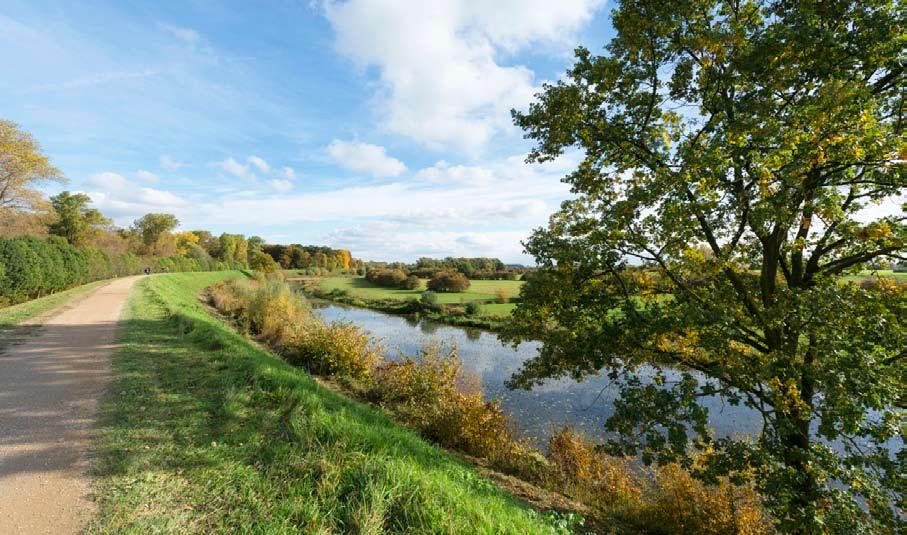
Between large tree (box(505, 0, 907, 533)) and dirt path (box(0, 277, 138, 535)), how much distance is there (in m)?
5.61

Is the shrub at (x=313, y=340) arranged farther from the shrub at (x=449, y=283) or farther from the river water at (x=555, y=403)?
the shrub at (x=449, y=283)

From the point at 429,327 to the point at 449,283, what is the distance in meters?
19.0

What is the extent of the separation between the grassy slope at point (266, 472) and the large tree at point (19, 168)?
29.0m

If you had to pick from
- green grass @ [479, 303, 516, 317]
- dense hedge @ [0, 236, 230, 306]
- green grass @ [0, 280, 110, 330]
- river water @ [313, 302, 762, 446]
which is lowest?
river water @ [313, 302, 762, 446]

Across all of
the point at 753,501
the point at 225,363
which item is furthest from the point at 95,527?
the point at 753,501

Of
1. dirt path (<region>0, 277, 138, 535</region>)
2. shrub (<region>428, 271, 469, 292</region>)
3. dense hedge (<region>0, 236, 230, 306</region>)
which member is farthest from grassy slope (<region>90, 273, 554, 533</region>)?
shrub (<region>428, 271, 469, 292</region>)

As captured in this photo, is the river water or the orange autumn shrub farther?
the river water

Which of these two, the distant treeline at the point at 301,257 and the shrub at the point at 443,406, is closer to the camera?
the shrub at the point at 443,406

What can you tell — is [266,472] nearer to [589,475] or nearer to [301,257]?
[589,475]

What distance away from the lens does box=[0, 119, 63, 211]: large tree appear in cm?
2267

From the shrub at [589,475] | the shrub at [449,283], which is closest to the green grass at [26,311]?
the shrub at [589,475]

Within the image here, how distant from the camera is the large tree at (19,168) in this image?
22672mm

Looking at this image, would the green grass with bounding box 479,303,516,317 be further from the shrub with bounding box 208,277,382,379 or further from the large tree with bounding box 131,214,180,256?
the large tree with bounding box 131,214,180,256

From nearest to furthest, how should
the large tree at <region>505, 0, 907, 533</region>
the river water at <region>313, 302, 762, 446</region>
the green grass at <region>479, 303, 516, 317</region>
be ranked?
1. the large tree at <region>505, 0, 907, 533</region>
2. the river water at <region>313, 302, 762, 446</region>
3. the green grass at <region>479, 303, 516, 317</region>
